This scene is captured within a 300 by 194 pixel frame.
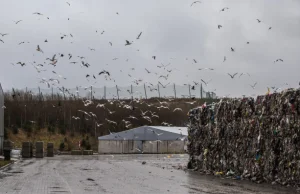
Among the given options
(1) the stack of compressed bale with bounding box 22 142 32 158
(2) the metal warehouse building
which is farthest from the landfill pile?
(2) the metal warehouse building

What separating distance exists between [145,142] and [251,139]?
44673mm

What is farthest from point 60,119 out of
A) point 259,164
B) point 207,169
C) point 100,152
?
point 259,164

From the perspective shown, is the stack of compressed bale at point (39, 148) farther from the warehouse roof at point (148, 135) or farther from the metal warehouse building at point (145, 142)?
the warehouse roof at point (148, 135)

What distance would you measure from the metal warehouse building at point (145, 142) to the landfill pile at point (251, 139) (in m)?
36.5

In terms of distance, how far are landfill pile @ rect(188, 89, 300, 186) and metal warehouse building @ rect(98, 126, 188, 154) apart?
36.5 metres

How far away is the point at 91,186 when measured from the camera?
19094mm

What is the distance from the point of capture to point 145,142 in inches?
2653

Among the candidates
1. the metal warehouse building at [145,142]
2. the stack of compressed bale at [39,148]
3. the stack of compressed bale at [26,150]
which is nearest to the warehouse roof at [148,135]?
the metal warehouse building at [145,142]

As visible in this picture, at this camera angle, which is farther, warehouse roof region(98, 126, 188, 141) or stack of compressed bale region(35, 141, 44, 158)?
warehouse roof region(98, 126, 188, 141)

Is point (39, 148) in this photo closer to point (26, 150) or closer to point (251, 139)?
point (26, 150)

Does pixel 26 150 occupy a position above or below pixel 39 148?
below

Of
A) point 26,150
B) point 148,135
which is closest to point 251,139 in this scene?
point 26,150

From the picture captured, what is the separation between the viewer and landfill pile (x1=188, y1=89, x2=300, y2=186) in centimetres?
1989

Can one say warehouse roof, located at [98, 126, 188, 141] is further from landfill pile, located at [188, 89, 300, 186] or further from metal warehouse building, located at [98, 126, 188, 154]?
landfill pile, located at [188, 89, 300, 186]
